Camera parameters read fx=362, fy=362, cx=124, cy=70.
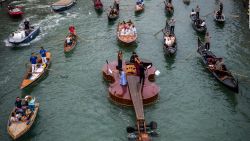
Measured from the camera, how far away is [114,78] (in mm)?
31844

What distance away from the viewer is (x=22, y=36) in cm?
4122

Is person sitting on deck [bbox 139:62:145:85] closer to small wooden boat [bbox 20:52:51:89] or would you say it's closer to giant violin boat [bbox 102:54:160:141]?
giant violin boat [bbox 102:54:160:141]

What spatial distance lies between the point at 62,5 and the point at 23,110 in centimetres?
2731

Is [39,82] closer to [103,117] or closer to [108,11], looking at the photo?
[103,117]

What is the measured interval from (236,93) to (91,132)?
43.0 ft

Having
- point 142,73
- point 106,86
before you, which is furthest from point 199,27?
point 142,73

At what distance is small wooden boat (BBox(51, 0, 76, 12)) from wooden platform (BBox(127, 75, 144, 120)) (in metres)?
24.5

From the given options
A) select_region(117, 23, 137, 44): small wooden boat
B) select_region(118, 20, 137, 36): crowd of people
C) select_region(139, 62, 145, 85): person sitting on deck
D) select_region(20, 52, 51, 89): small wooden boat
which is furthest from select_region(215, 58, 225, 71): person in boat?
select_region(20, 52, 51, 89): small wooden boat

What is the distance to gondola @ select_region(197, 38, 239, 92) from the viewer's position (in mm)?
31547

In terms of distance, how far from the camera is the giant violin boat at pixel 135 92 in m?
25.2

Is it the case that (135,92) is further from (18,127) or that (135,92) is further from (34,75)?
(34,75)

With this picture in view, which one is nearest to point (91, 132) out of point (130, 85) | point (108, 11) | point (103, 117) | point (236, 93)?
point (103, 117)

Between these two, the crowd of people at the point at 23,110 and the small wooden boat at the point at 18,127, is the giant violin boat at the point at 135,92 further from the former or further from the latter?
the small wooden boat at the point at 18,127

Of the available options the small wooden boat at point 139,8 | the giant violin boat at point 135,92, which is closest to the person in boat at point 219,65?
the giant violin boat at point 135,92
